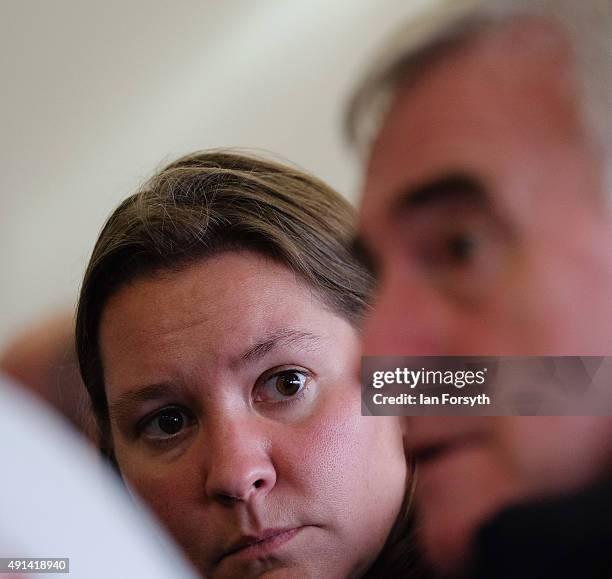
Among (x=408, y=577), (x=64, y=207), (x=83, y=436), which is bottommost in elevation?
(x=408, y=577)

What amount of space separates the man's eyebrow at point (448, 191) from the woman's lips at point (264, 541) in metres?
0.18

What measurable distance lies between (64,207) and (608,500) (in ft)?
1.14

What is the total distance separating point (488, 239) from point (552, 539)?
151 mm

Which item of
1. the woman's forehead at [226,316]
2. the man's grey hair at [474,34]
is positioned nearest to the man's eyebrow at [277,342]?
the woman's forehead at [226,316]

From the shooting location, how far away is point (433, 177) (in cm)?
44

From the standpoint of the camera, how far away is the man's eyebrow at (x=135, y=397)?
1.49ft

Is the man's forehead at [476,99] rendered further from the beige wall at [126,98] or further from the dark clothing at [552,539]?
the dark clothing at [552,539]

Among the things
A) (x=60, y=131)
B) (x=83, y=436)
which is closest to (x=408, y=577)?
(x=83, y=436)

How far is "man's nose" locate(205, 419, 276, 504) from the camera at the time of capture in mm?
431

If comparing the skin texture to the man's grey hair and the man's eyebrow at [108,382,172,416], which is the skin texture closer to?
the man's grey hair

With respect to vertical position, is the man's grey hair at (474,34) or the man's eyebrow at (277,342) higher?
the man's grey hair at (474,34)

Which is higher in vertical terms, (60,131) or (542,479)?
(60,131)

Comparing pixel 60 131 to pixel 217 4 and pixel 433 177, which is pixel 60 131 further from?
pixel 433 177

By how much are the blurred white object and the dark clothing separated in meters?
0.17
